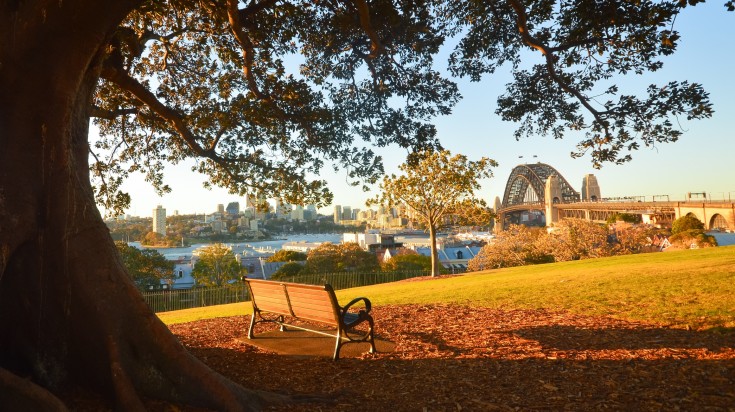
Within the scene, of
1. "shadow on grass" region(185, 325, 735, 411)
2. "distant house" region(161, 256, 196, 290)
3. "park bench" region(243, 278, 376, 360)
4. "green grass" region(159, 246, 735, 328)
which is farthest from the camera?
"distant house" region(161, 256, 196, 290)

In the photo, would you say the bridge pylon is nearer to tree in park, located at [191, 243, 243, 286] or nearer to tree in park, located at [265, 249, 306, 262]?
tree in park, located at [265, 249, 306, 262]

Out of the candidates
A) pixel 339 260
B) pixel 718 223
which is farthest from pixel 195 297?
pixel 718 223

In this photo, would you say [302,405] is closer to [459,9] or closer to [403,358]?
[403,358]

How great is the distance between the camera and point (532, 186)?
93562 mm

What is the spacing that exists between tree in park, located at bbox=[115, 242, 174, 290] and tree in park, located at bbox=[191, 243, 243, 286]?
2212 mm

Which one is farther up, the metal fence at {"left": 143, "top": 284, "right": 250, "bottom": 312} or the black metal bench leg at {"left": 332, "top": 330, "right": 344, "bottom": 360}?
the black metal bench leg at {"left": 332, "top": 330, "right": 344, "bottom": 360}

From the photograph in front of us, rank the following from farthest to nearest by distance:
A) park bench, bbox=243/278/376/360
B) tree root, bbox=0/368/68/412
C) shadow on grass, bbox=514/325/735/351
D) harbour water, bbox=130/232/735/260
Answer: harbour water, bbox=130/232/735/260
park bench, bbox=243/278/376/360
shadow on grass, bbox=514/325/735/351
tree root, bbox=0/368/68/412

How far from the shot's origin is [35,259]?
350 cm

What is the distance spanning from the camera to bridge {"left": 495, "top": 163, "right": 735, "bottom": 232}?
146ft

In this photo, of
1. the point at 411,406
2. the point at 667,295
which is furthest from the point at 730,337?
the point at 411,406

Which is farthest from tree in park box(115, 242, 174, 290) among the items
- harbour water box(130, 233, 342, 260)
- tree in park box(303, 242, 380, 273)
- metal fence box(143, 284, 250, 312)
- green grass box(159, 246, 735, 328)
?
green grass box(159, 246, 735, 328)

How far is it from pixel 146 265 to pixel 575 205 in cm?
5702

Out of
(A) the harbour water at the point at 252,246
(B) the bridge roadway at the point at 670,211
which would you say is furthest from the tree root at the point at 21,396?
(A) the harbour water at the point at 252,246

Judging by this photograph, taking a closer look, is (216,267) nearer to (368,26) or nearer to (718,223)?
(368,26)
